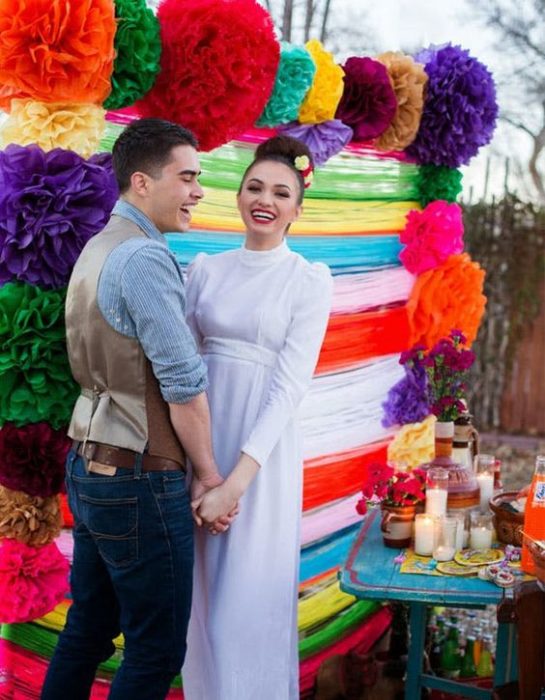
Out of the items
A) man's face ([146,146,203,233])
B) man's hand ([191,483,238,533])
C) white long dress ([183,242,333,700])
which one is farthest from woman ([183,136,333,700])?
man's face ([146,146,203,233])

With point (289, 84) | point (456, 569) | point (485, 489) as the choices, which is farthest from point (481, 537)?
point (289, 84)

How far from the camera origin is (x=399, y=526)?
2.62m

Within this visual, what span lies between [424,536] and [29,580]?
1.11 meters

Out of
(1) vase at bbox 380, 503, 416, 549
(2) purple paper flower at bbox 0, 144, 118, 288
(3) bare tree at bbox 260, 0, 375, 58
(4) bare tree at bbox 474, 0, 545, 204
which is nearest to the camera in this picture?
(2) purple paper flower at bbox 0, 144, 118, 288

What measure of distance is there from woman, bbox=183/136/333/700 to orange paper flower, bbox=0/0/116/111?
0.53 metres

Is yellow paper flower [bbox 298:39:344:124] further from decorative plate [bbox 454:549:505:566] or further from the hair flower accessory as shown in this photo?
decorative plate [bbox 454:549:505:566]

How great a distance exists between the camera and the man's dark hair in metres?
2.13

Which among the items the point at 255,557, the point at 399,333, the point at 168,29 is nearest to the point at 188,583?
the point at 255,557

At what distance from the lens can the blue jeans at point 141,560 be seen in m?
2.06

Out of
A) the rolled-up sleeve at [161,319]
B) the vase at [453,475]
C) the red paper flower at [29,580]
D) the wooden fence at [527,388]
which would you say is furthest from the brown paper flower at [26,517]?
the wooden fence at [527,388]

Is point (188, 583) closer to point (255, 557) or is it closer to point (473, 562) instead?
point (255, 557)

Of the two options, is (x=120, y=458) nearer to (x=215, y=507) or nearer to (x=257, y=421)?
(x=215, y=507)

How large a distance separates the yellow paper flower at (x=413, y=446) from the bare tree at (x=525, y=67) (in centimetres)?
773

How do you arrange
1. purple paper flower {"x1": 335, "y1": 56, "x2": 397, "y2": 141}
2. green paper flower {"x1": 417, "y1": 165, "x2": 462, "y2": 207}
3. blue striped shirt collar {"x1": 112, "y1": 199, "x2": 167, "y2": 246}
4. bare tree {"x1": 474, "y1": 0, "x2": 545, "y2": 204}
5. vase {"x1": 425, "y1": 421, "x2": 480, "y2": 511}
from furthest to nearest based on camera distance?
bare tree {"x1": 474, "y1": 0, "x2": 545, "y2": 204} → green paper flower {"x1": 417, "y1": 165, "x2": 462, "y2": 207} → purple paper flower {"x1": 335, "y1": 56, "x2": 397, "y2": 141} → vase {"x1": 425, "y1": 421, "x2": 480, "y2": 511} → blue striped shirt collar {"x1": 112, "y1": 199, "x2": 167, "y2": 246}
